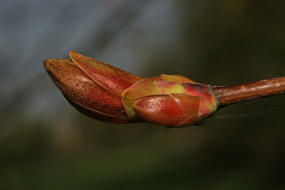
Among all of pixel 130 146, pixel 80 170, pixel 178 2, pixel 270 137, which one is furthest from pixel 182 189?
pixel 130 146

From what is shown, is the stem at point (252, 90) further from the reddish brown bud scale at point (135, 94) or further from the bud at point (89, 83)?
the bud at point (89, 83)

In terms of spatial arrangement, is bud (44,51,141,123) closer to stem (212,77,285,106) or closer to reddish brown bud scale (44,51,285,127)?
reddish brown bud scale (44,51,285,127)

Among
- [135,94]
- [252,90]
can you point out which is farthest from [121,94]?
[252,90]

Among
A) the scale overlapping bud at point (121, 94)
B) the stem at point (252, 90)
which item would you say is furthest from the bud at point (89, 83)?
the stem at point (252, 90)

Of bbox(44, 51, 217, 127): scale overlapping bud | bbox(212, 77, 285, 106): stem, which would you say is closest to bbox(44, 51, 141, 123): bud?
bbox(44, 51, 217, 127): scale overlapping bud

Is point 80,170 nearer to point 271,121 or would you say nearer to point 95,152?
point 95,152
